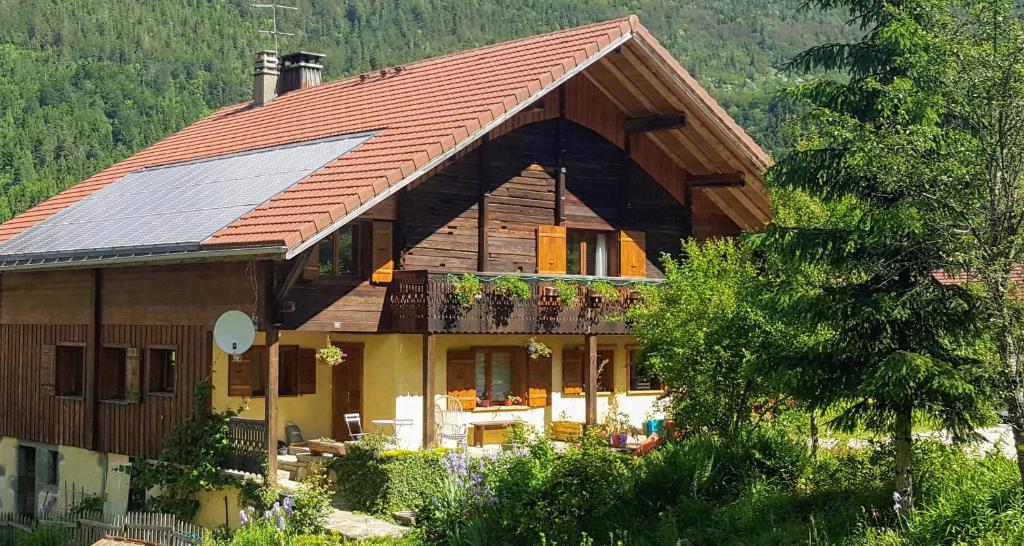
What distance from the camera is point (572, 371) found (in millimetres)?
24984

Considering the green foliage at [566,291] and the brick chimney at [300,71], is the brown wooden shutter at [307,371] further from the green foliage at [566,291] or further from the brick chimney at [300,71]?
the brick chimney at [300,71]

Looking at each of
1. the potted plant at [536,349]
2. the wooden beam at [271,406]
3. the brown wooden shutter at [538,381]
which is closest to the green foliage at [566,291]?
Answer: the potted plant at [536,349]

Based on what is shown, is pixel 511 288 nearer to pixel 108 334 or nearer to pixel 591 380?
pixel 591 380

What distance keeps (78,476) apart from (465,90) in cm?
977

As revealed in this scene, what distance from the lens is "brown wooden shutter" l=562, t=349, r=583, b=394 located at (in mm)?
24828

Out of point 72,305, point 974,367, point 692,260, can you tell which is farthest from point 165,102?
point 974,367

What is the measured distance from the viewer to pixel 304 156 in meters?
21.8

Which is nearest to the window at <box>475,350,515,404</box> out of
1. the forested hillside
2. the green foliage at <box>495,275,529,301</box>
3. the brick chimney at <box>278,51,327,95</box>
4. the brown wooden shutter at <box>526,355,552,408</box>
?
the brown wooden shutter at <box>526,355,552,408</box>

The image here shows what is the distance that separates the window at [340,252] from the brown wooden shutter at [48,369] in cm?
678

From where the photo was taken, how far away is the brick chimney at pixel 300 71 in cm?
2989

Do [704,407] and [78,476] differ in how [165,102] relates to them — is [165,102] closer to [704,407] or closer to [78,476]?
[78,476]

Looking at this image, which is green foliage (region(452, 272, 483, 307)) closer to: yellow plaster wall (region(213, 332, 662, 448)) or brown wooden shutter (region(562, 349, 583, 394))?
yellow plaster wall (region(213, 332, 662, 448))

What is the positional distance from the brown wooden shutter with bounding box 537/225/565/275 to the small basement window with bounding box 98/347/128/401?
292 inches

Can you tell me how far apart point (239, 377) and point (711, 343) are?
7.79 meters
